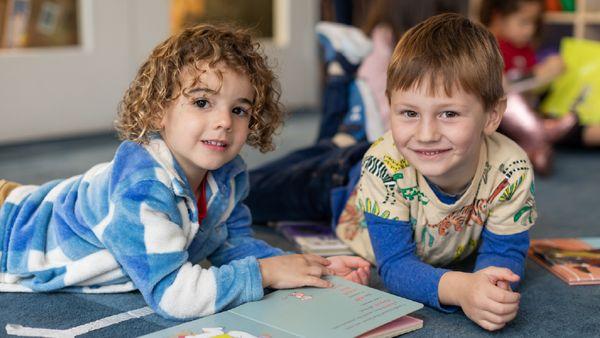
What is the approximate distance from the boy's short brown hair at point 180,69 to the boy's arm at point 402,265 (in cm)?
24

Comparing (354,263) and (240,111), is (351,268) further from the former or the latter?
Answer: (240,111)

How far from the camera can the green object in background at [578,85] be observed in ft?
7.95

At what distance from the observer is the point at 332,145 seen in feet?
5.46

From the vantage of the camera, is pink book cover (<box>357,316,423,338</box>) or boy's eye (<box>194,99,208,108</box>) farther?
boy's eye (<box>194,99,208,108</box>)

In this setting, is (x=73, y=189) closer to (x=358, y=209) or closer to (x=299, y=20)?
(x=358, y=209)

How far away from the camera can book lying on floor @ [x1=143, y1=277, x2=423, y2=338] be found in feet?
2.99

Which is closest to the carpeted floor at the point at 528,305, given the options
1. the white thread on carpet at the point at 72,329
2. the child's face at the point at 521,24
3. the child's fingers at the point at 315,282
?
the white thread on carpet at the point at 72,329

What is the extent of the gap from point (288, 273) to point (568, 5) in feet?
7.05

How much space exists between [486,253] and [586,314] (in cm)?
16

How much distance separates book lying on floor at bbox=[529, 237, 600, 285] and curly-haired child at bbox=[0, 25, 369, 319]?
1.08 feet

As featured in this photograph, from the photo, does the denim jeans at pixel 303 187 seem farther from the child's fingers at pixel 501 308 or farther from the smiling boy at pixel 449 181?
the child's fingers at pixel 501 308

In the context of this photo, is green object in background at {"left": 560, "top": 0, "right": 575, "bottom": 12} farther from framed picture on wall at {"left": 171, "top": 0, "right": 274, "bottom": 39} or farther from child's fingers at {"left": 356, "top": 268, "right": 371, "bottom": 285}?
child's fingers at {"left": 356, "top": 268, "right": 371, "bottom": 285}

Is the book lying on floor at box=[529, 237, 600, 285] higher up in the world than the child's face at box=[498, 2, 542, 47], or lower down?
lower down

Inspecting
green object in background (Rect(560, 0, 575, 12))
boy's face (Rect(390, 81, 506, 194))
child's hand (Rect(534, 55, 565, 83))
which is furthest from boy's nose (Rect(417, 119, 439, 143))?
green object in background (Rect(560, 0, 575, 12))
